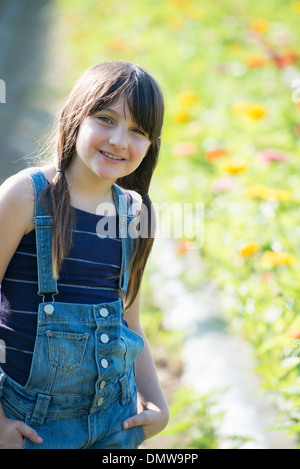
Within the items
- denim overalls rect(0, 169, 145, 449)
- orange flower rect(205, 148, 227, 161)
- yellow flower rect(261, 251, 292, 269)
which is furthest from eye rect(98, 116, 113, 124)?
orange flower rect(205, 148, 227, 161)

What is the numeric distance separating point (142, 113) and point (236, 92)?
3768mm

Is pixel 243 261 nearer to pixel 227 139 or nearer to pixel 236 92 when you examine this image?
pixel 227 139

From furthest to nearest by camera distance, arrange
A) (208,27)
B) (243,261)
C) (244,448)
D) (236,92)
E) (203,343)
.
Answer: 1. (208,27)
2. (236,92)
3. (243,261)
4. (203,343)
5. (244,448)

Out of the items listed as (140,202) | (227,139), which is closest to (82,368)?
(140,202)

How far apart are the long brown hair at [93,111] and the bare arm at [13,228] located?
6 centimetres

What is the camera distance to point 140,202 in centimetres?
178

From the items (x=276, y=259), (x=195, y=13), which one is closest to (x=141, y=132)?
(x=276, y=259)

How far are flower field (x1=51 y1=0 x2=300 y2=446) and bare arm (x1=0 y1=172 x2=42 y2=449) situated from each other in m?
0.86

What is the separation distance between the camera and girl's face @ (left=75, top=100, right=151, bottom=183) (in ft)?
4.96

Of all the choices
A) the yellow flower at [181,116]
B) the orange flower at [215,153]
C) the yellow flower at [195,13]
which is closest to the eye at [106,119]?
the orange flower at [215,153]

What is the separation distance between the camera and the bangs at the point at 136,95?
152 cm

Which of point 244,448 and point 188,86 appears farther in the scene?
point 188,86

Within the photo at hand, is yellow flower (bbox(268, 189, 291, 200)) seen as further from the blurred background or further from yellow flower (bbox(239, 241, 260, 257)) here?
yellow flower (bbox(239, 241, 260, 257))

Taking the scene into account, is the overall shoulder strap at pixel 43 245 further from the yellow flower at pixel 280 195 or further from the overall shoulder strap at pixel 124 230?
the yellow flower at pixel 280 195
